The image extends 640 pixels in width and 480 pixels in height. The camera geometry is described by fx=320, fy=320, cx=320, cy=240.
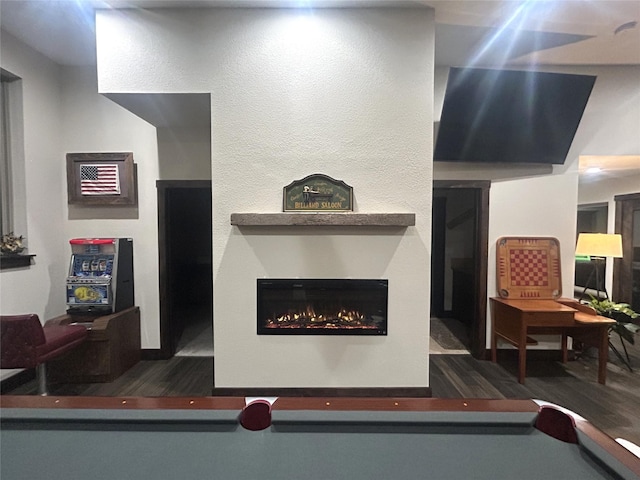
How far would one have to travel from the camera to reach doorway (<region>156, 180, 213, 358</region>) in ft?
11.1

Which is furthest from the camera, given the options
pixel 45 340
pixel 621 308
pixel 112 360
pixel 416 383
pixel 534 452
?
pixel 621 308

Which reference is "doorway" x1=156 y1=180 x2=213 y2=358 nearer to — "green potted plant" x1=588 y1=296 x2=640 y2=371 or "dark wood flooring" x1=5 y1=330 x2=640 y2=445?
"dark wood flooring" x1=5 y1=330 x2=640 y2=445

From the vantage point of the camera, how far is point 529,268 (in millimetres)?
3322

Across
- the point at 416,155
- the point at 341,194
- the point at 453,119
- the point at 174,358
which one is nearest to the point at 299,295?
the point at 341,194

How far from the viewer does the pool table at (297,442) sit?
1.01m

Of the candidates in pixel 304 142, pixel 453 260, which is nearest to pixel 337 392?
pixel 304 142

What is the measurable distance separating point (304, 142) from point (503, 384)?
2.76 meters

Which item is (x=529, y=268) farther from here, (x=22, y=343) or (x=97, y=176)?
(x=97, y=176)

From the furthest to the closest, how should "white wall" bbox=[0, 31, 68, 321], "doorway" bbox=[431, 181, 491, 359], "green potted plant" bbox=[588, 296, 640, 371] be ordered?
"doorway" bbox=[431, 181, 491, 359], "green potted plant" bbox=[588, 296, 640, 371], "white wall" bbox=[0, 31, 68, 321]

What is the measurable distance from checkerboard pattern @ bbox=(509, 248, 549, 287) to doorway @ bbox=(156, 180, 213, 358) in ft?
10.8

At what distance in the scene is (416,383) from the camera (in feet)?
8.36

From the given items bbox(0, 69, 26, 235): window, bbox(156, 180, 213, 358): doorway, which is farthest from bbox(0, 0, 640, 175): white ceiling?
bbox(156, 180, 213, 358): doorway

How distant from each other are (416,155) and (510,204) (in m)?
1.53

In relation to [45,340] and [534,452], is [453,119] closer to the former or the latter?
[534,452]
